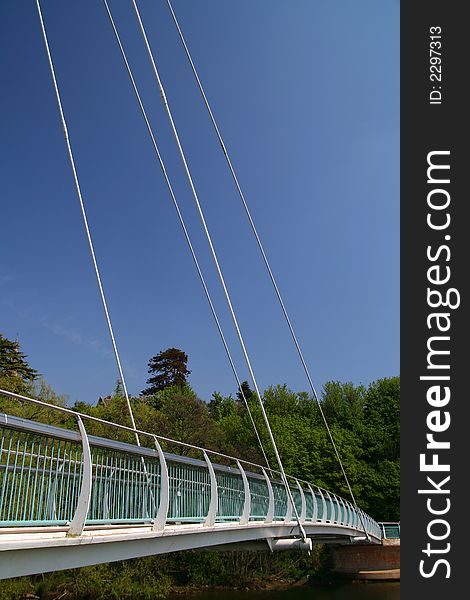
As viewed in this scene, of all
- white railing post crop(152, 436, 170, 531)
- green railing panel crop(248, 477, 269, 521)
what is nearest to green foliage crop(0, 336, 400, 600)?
green railing panel crop(248, 477, 269, 521)

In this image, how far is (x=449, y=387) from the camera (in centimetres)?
917

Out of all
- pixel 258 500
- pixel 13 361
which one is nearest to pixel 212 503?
pixel 258 500

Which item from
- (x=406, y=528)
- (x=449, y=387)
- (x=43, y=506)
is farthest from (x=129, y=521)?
(x=449, y=387)

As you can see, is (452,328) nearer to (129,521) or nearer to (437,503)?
(437,503)

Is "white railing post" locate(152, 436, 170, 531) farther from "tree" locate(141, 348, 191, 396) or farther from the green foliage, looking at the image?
"tree" locate(141, 348, 191, 396)

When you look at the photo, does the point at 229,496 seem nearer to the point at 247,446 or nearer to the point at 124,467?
the point at 124,467

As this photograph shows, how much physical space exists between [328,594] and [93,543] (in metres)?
28.1

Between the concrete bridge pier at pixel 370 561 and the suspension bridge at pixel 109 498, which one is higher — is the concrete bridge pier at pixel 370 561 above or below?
below

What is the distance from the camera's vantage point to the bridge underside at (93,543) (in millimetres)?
5390

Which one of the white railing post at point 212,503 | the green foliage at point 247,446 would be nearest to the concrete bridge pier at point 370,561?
the green foliage at point 247,446

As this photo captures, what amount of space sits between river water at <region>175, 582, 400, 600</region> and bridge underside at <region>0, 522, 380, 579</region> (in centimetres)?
2055

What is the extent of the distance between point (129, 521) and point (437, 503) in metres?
4.28

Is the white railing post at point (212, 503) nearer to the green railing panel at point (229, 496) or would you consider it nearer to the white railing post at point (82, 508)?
the green railing panel at point (229, 496)

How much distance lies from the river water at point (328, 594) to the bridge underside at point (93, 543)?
809 inches
